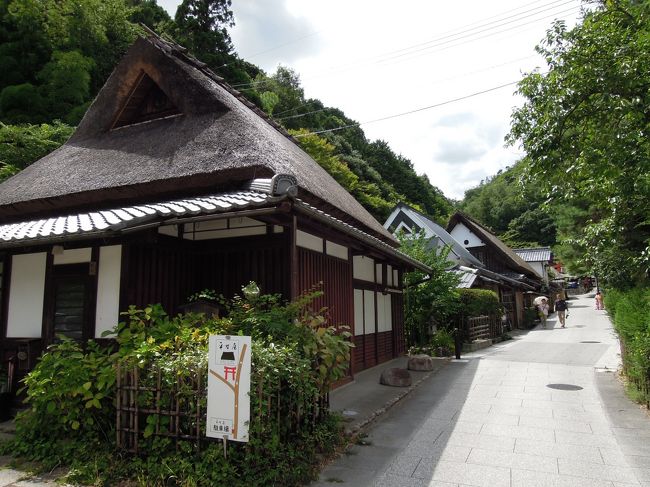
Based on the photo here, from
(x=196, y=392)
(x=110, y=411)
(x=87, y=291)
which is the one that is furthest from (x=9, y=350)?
(x=196, y=392)

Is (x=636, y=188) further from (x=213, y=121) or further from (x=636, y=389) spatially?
(x=213, y=121)

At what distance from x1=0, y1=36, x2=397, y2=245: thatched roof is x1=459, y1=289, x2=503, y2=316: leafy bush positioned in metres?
6.62

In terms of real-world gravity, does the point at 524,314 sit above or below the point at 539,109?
below

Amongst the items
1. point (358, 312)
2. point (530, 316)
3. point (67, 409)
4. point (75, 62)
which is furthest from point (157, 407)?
point (530, 316)

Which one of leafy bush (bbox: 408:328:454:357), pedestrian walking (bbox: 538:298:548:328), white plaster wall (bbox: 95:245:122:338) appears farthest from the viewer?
pedestrian walking (bbox: 538:298:548:328)

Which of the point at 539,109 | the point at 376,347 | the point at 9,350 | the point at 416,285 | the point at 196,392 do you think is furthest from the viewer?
the point at 416,285

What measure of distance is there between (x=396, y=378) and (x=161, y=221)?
5431 millimetres

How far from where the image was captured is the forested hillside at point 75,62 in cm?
1740

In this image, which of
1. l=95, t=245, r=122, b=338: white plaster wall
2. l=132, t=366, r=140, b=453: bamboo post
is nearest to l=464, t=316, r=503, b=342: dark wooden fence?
l=95, t=245, r=122, b=338: white plaster wall

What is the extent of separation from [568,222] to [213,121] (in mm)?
16205

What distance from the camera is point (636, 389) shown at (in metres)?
7.15

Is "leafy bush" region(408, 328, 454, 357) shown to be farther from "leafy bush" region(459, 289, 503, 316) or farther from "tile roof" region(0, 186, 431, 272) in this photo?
"tile roof" region(0, 186, 431, 272)

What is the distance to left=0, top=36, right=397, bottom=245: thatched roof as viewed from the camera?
728 centimetres

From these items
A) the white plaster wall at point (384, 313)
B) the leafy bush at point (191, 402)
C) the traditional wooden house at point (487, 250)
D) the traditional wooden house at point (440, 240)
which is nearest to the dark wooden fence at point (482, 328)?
the traditional wooden house at point (440, 240)
